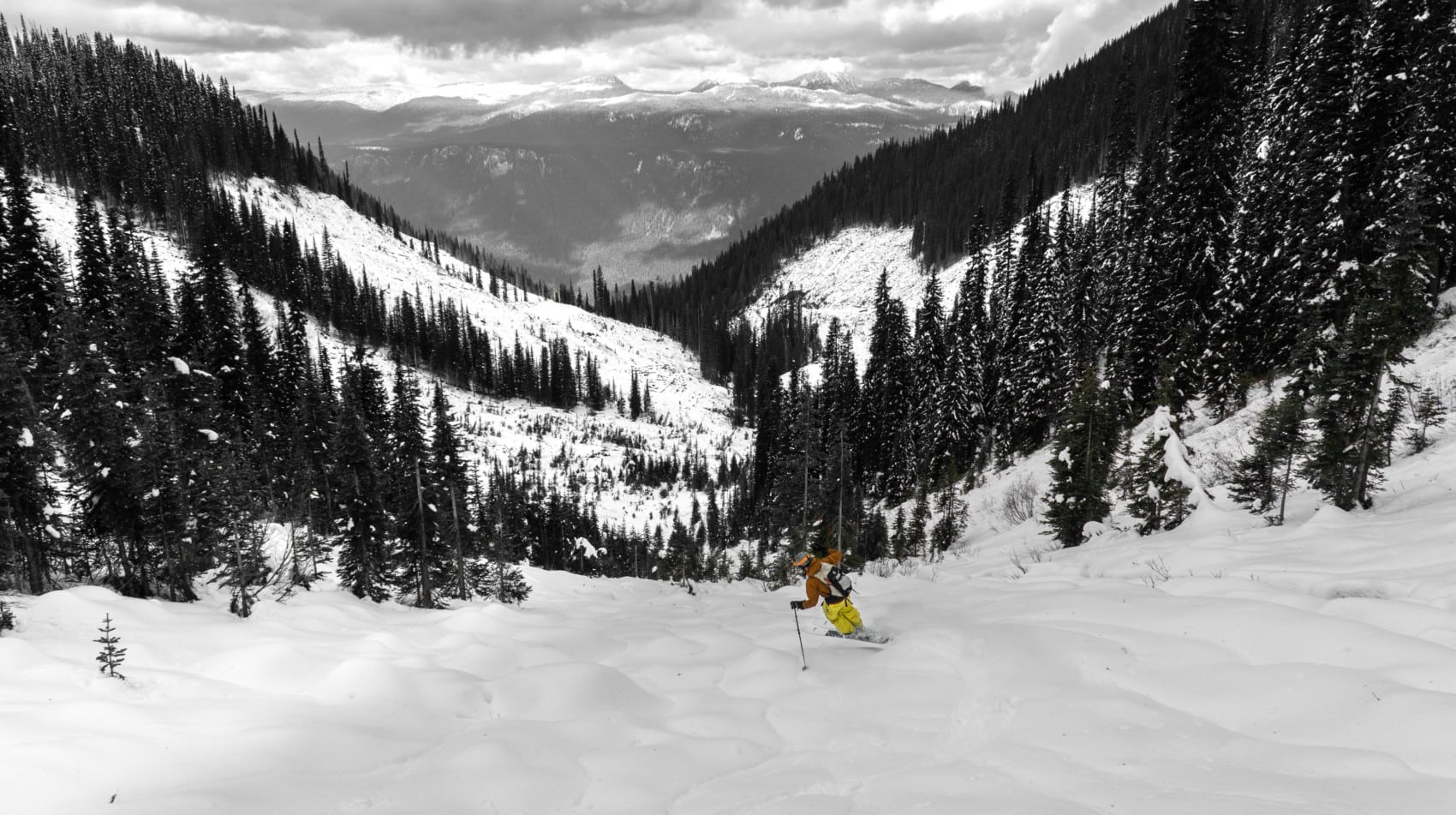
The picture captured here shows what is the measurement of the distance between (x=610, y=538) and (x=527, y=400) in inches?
2774

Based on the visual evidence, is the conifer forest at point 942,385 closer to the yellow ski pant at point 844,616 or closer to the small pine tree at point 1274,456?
the small pine tree at point 1274,456

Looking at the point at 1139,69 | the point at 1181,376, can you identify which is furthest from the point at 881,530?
the point at 1139,69

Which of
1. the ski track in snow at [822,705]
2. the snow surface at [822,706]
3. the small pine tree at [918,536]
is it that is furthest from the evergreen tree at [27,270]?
the small pine tree at [918,536]

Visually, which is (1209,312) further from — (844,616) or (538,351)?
(538,351)

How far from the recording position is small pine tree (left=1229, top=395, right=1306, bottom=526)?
532 inches

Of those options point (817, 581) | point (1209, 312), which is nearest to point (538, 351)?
point (1209, 312)

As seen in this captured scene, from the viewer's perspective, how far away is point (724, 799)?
5.34m

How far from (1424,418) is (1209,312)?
15.4 m

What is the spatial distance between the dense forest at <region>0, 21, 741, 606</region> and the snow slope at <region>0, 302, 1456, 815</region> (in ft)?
14.8

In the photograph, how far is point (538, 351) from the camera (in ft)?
531

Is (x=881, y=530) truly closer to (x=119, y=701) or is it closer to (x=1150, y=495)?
(x=1150, y=495)

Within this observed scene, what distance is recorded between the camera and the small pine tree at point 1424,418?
49.1 feet

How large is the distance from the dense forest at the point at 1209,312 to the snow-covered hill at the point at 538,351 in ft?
174

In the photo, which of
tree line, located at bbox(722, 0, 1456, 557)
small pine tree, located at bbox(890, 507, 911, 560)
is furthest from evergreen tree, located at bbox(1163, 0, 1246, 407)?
small pine tree, located at bbox(890, 507, 911, 560)
